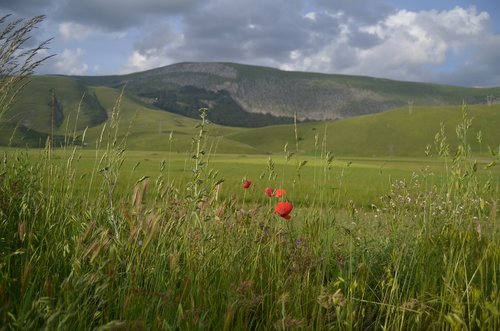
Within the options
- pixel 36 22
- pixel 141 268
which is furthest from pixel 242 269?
pixel 36 22

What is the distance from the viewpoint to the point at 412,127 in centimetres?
14175

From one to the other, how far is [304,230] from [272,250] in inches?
51.3

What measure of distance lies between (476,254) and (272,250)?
201 cm

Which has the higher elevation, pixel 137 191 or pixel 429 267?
pixel 137 191

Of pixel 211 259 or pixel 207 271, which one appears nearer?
pixel 207 271

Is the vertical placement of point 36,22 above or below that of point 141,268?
above

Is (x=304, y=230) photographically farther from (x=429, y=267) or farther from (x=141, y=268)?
(x=141, y=268)

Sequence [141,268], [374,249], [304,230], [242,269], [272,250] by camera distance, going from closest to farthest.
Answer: [141,268]
[242,269]
[272,250]
[374,249]
[304,230]

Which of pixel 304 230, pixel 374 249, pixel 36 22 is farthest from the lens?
pixel 304 230

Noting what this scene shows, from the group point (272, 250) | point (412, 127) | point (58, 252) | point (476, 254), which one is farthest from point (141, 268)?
point (412, 127)

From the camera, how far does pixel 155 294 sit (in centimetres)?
249

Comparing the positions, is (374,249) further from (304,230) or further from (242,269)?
(242,269)

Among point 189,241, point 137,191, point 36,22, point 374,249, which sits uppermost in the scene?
point 36,22

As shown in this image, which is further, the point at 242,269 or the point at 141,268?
the point at 242,269
